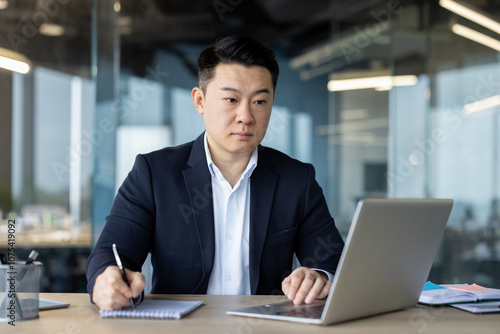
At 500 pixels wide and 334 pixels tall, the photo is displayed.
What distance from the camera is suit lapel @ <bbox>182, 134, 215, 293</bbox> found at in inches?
77.6

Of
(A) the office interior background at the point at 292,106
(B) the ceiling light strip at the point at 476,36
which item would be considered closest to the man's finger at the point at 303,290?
(A) the office interior background at the point at 292,106

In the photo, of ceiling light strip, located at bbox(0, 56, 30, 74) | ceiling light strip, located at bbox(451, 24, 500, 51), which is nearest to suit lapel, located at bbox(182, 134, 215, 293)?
ceiling light strip, located at bbox(451, 24, 500, 51)

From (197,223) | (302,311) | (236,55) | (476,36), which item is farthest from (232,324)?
(476,36)

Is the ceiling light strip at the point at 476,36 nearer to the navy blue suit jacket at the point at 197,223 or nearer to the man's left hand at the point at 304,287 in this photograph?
the navy blue suit jacket at the point at 197,223

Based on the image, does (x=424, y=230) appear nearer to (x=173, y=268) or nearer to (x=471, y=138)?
(x=173, y=268)

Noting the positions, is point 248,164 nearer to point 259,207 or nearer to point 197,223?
point 259,207

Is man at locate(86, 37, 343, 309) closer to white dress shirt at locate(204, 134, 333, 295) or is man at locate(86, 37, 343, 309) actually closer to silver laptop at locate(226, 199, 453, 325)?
white dress shirt at locate(204, 134, 333, 295)

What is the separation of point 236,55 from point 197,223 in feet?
2.09

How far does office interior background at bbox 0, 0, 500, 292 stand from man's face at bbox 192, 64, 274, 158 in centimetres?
222

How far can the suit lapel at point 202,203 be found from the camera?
1.97 meters

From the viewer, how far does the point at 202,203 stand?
204 centimetres

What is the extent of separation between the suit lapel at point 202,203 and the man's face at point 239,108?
0.11 metres

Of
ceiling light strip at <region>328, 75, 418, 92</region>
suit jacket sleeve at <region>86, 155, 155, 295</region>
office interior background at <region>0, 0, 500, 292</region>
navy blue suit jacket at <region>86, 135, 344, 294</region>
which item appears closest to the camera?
suit jacket sleeve at <region>86, 155, 155, 295</region>

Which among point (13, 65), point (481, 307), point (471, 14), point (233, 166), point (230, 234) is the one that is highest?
point (471, 14)
